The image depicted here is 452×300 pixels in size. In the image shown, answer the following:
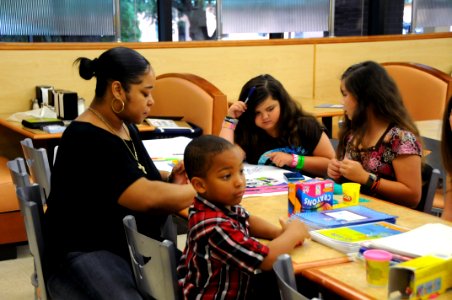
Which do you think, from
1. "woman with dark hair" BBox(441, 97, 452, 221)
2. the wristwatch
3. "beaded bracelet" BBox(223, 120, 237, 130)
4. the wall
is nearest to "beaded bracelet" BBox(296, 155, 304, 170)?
"beaded bracelet" BBox(223, 120, 237, 130)

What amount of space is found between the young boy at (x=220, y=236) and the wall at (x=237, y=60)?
3391 mm

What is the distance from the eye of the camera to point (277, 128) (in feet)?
11.1

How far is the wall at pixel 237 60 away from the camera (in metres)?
5.16

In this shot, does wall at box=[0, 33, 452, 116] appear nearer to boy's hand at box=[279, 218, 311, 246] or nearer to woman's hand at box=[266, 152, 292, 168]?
woman's hand at box=[266, 152, 292, 168]

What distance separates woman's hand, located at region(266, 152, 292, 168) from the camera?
316cm

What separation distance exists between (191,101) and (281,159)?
189 centimetres

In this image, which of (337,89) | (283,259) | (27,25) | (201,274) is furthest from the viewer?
(337,89)

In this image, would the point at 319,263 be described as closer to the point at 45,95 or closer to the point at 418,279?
the point at 418,279

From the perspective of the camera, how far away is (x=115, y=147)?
233 cm

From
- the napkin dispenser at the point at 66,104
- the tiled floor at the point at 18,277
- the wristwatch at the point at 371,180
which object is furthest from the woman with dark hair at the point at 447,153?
the napkin dispenser at the point at 66,104

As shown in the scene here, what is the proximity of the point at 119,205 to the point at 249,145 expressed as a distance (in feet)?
3.95

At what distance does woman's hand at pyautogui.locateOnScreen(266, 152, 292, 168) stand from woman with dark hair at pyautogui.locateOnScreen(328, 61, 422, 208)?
321 mm

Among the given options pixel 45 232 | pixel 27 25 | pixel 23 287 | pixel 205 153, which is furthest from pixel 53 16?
pixel 205 153

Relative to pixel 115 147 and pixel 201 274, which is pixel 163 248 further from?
pixel 115 147
